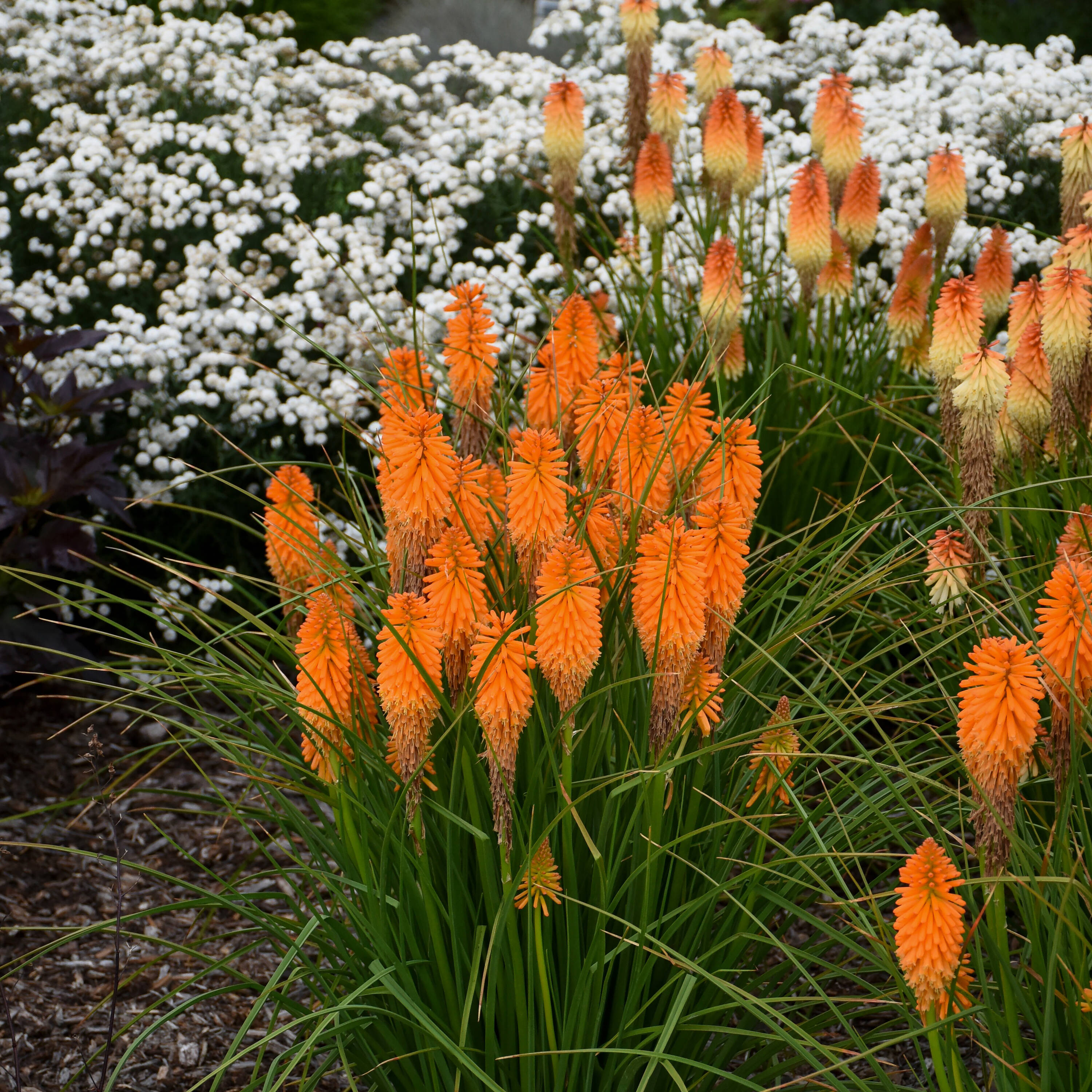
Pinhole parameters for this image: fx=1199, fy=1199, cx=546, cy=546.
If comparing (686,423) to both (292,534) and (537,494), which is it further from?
(292,534)

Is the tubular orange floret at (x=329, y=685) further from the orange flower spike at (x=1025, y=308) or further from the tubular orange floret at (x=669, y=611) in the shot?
the orange flower spike at (x=1025, y=308)

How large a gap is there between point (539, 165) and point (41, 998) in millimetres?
4733

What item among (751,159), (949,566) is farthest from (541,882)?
(751,159)

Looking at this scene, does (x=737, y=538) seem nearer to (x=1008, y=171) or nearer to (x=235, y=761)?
(x=235, y=761)

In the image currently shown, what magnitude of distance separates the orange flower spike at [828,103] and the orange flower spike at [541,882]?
3.14m

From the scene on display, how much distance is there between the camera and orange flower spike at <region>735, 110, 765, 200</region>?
4121 mm

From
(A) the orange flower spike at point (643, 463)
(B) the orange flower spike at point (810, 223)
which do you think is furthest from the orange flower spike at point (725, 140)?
(A) the orange flower spike at point (643, 463)

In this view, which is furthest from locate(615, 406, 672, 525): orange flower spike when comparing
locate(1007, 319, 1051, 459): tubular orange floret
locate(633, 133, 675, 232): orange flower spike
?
locate(633, 133, 675, 232): orange flower spike

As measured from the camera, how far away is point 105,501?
13.0 feet

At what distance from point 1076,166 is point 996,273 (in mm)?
Result: 373

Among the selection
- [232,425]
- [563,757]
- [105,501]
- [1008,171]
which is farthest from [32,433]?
[1008,171]

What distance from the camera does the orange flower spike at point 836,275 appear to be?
4109mm

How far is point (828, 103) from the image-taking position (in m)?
4.23

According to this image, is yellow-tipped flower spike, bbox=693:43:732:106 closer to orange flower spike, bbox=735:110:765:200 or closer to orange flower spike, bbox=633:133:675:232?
orange flower spike, bbox=735:110:765:200
